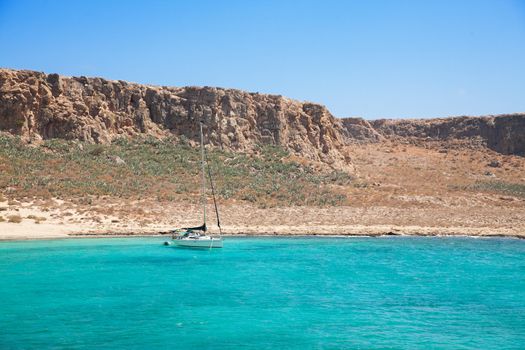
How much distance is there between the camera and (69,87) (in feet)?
194

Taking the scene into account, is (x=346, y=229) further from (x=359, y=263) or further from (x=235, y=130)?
(x=235, y=130)

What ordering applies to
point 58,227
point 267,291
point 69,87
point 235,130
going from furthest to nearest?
1. point 235,130
2. point 69,87
3. point 58,227
4. point 267,291

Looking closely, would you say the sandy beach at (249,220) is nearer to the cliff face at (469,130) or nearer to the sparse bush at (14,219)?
the sparse bush at (14,219)

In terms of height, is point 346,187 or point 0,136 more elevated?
point 0,136

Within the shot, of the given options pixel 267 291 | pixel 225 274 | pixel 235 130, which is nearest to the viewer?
pixel 267 291

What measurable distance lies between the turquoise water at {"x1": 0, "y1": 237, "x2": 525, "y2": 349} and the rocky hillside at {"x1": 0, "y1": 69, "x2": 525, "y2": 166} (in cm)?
2461

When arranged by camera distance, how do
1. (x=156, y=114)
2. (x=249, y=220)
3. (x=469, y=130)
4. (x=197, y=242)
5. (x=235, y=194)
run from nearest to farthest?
(x=197, y=242) < (x=249, y=220) < (x=235, y=194) < (x=156, y=114) < (x=469, y=130)

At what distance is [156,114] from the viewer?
63.9 metres

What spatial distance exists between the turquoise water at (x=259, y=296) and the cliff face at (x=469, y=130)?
199 ft

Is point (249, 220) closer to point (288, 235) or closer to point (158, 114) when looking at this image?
point (288, 235)

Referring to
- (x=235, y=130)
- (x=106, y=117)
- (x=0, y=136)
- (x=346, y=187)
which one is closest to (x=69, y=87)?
(x=106, y=117)

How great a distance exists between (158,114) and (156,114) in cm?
22

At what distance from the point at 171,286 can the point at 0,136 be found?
37121mm

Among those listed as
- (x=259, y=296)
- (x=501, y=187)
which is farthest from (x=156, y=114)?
(x=259, y=296)
